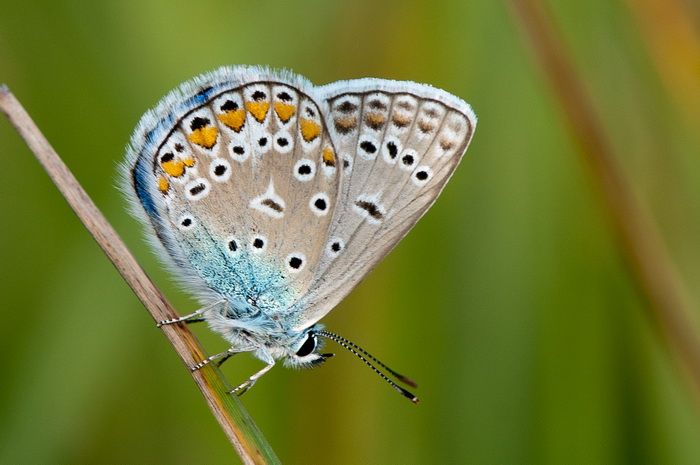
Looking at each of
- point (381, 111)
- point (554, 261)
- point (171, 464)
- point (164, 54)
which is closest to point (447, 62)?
point (381, 111)

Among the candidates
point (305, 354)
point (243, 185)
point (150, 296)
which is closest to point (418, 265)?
point (305, 354)

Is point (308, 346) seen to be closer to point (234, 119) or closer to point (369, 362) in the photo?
point (369, 362)

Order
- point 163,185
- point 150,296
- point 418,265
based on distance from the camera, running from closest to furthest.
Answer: point 150,296
point 163,185
point 418,265

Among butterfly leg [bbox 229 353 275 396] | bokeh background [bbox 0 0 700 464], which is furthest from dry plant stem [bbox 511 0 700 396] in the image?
butterfly leg [bbox 229 353 275 396]

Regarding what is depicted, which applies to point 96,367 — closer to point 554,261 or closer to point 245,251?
point 245,251

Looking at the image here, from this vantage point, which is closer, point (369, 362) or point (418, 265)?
point (369, 362)

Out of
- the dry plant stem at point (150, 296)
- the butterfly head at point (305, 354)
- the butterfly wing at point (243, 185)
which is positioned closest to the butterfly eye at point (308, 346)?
the butterfly head at point (305, 354)
